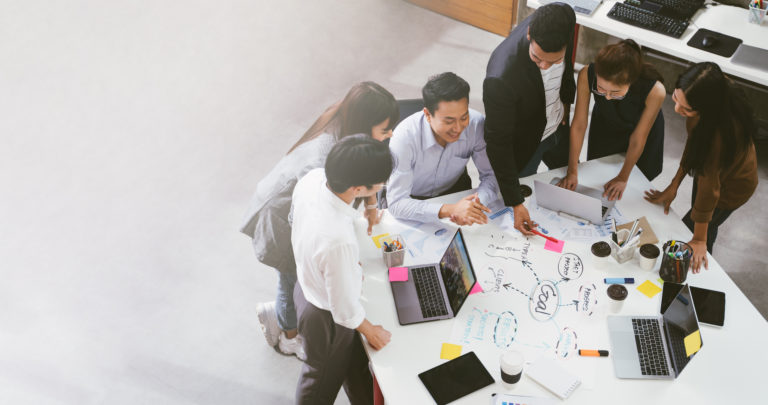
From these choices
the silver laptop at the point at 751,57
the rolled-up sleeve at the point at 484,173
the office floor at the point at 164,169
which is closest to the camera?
the rolled-up sleeve at the point at 484,173

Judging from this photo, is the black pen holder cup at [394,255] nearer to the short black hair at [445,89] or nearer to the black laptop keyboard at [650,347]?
the short black hair at [445,89]

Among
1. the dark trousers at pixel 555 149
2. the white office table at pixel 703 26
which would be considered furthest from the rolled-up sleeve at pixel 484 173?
the white office table at pixel 703 26

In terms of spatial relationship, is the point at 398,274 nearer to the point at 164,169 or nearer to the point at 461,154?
the point at 461,154

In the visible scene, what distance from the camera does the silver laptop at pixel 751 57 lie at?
332 cm

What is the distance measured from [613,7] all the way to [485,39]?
1.35 meters

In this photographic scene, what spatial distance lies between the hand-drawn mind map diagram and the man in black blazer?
0.17m

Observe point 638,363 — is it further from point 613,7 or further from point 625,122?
point 613,7

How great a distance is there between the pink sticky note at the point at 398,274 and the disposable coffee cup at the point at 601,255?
28.7 inches

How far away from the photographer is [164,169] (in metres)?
4.19

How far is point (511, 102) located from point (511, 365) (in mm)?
1029

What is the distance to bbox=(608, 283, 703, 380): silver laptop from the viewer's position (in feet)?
6.86

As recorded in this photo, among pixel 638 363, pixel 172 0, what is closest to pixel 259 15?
pixel 172 0

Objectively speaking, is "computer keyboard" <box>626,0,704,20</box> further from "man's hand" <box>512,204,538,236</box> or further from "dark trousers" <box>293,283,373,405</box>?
"dark trousers" <box>293,283,373,405</box>

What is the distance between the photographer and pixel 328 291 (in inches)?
83.3
